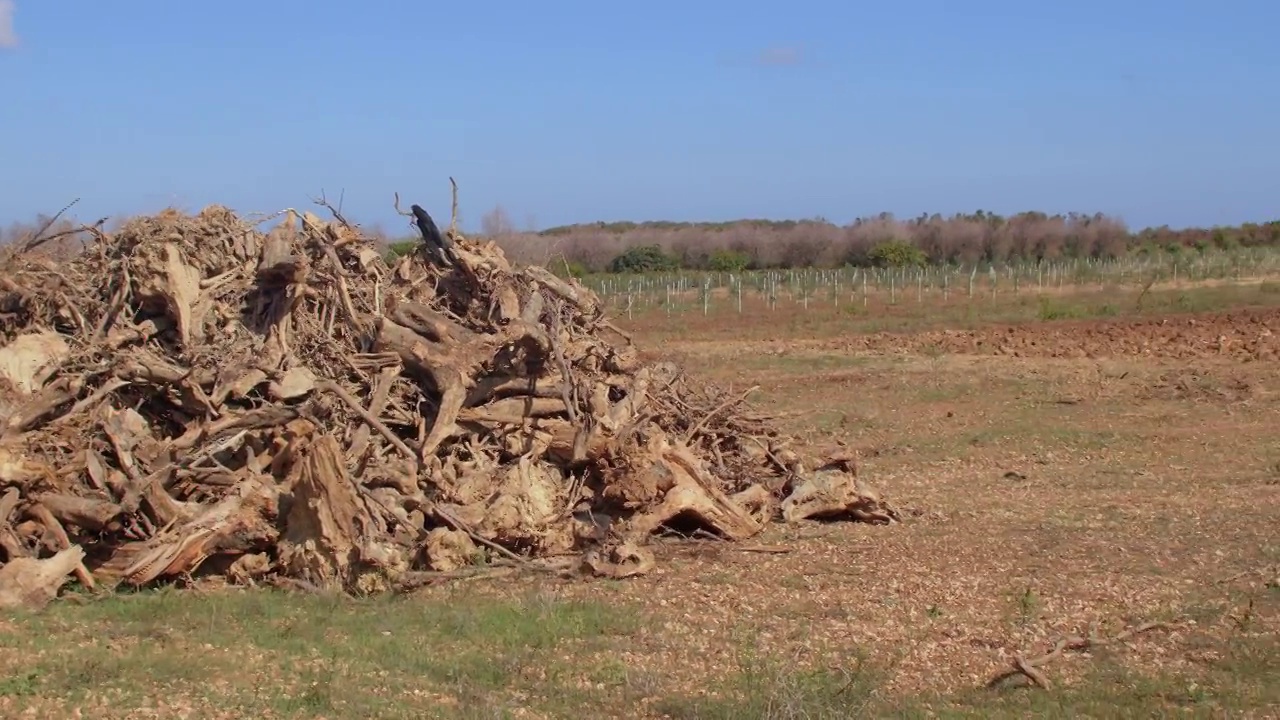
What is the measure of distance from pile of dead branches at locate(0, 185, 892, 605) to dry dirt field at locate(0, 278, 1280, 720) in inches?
14.2

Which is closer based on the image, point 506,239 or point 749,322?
point 506,239

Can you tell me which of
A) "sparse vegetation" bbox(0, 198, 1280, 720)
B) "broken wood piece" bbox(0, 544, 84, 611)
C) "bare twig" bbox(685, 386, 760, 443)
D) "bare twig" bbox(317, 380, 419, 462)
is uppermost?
"bare twig" bbox(317, 380, 419, 462)

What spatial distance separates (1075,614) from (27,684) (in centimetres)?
515

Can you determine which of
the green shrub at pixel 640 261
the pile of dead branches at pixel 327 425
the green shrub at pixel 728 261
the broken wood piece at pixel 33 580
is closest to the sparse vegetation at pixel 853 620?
the broken wood piece at pixel 33 580

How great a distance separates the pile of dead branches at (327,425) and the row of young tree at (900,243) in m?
53.4

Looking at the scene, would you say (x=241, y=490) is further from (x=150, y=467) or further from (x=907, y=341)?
(x=907, y=341)

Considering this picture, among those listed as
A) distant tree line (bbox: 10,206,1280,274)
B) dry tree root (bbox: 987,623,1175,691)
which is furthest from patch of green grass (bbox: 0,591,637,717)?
distant tree line (bbox: 10,206,1280,274)

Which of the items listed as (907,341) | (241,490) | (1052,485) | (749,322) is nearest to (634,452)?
(241,490)

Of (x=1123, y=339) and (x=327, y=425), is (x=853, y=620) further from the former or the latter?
(x=1123, y=339)

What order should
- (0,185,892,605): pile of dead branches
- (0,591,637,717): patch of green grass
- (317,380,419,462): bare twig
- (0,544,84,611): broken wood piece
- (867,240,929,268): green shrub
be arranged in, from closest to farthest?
(0,591,637,717): patch of green grass < (0,544,84,611): broken wood piece < (0,185,892,605): pile of dead branches < (317,380,419,462): bare twig < (867,240,929,268): green shrub

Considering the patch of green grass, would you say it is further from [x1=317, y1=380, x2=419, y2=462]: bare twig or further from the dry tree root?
the dry tree root

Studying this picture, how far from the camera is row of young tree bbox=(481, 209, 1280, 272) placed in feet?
223

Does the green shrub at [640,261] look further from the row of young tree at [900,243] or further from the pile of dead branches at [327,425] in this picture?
the pile of dead branches at [327,425]

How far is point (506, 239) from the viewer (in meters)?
12.5
